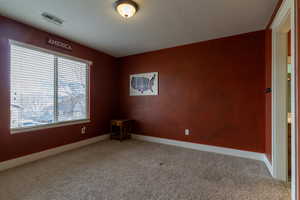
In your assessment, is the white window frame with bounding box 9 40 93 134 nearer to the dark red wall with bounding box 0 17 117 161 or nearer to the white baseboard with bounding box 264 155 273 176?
the dark red wall with bounding box 0 17 117 161

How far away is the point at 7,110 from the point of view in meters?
2.34

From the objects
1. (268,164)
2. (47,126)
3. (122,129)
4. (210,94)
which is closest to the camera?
(268,164)

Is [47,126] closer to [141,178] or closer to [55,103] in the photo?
[55,103]

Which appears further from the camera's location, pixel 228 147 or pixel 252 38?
pixel 228 147

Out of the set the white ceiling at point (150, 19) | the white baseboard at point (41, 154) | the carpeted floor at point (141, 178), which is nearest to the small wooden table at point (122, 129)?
the white baseboard at point (41, 154)

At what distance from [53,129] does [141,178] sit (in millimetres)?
2154

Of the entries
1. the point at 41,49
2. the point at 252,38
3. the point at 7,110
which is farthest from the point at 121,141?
the point at 252,38

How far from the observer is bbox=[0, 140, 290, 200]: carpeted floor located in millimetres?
1719

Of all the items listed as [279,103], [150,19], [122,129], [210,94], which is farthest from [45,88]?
[279,103]

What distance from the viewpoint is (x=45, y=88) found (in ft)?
9.43

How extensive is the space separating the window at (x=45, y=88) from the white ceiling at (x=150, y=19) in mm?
582

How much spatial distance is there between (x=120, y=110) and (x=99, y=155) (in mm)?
1799

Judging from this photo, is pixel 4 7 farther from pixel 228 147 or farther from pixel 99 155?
pixel 228 147

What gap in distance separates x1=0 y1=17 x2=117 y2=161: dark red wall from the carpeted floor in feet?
1.20
